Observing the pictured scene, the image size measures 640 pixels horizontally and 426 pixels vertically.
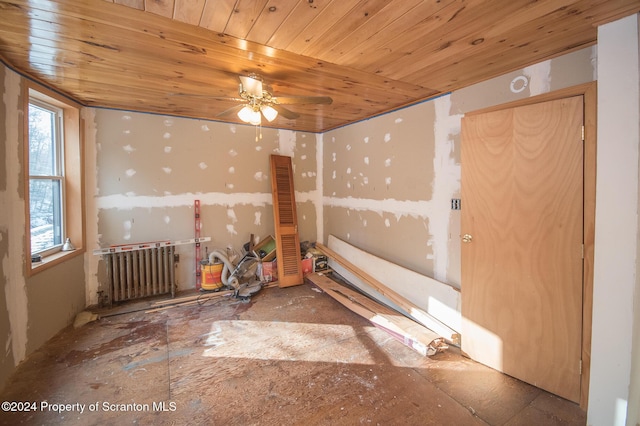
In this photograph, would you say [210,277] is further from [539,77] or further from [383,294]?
[539,77]

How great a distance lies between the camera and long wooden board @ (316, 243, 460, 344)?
2705 mm

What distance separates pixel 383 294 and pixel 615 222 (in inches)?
86.2

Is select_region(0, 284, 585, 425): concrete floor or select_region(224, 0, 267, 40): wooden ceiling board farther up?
select_region(224, 0, 267, 40): wooden ceiling board

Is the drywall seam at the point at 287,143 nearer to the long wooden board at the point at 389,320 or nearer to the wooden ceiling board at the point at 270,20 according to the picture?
the long wooden board at the point at 389,320

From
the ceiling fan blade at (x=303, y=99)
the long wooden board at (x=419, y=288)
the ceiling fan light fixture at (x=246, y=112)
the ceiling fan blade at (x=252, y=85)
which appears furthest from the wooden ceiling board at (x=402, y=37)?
the long wooden board at (x=419, y=288)

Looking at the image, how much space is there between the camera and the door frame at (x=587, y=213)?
1.78 metres

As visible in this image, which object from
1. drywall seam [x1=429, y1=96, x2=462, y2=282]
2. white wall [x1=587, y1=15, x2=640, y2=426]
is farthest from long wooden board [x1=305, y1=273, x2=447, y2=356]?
white wall [x1=587, y1=15, x2=640, y2=426]

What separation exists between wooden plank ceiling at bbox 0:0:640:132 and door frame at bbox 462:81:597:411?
338mm

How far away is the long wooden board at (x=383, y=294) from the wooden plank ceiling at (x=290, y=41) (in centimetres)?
220

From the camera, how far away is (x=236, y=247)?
433cm

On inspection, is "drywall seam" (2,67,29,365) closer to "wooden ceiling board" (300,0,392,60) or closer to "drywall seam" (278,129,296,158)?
"wooden ceiling board" (300,0,392,60)

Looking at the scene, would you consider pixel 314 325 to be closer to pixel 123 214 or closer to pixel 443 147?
pixel 443 147

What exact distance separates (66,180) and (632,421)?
16.6 ft

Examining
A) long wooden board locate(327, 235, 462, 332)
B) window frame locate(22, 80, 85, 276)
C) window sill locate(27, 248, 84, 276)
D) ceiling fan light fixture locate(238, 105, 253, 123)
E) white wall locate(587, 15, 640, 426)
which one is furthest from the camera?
window frame locate(22, 80, 85, 276)
